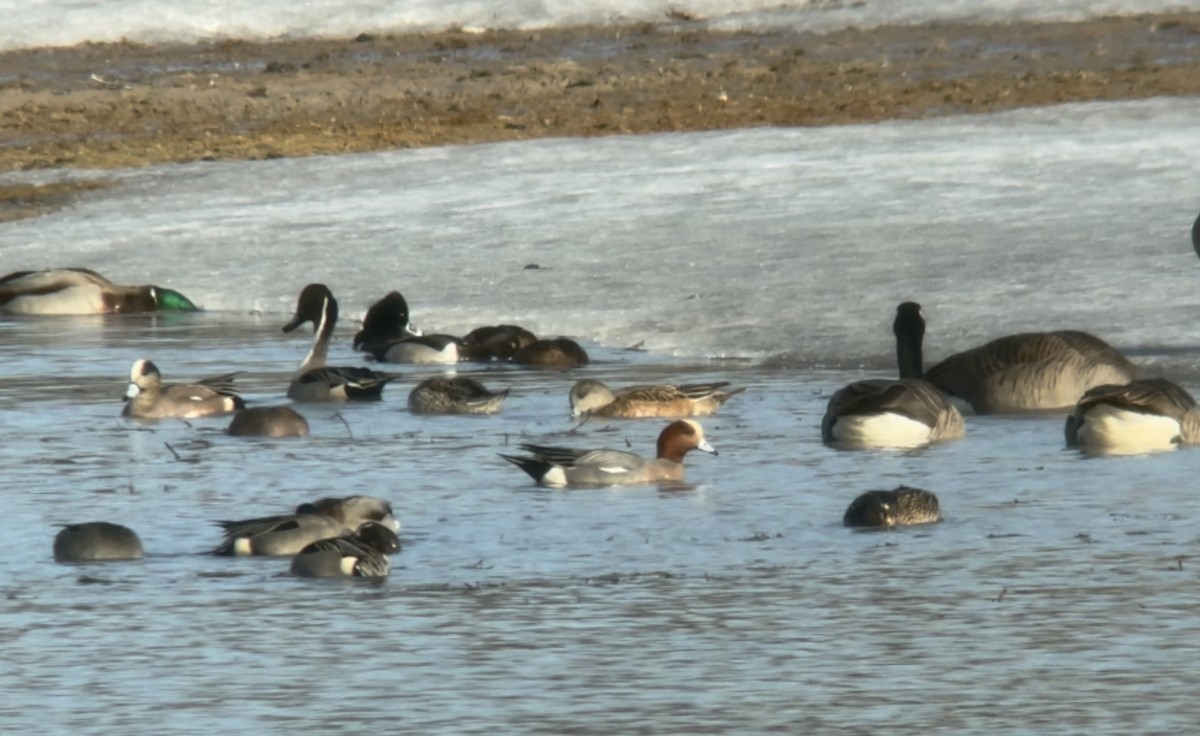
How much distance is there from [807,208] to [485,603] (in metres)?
10.6

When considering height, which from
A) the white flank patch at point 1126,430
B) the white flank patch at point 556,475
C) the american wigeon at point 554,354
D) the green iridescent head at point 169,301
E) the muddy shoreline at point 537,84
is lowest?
the white flank patch at point 556,475

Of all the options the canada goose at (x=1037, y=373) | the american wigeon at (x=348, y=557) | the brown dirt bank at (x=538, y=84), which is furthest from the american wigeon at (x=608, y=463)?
the brown dirt bank at (x=538, y=84)

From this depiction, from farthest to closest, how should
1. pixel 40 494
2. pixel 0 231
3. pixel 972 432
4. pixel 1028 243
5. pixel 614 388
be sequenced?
pixel 0 231
pixel 1028 243
pixel 614 388
pixel 972 432
pixel 40 494

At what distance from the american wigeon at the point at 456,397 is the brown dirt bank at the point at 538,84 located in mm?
13570

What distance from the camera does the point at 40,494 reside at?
9094 mm

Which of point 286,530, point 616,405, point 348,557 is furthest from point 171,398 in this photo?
point 348,557

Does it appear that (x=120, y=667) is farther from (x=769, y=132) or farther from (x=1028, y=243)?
(x=769, y=132)

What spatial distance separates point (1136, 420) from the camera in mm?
9453

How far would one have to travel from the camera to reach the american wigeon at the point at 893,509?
8.03 m

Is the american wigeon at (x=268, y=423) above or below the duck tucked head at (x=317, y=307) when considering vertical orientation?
below

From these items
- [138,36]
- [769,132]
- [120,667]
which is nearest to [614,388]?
[120,667]

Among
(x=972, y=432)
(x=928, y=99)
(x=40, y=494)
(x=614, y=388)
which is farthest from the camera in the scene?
(x=928, y=99)

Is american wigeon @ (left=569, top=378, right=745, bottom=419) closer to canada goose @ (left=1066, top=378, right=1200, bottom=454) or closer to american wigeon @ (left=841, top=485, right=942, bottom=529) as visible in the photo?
canada goose @ (left=1066, top=378, right=1200, bottom=454)

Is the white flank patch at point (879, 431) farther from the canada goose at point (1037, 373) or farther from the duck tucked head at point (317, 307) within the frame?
the duck tucked head at point (317, 307)
